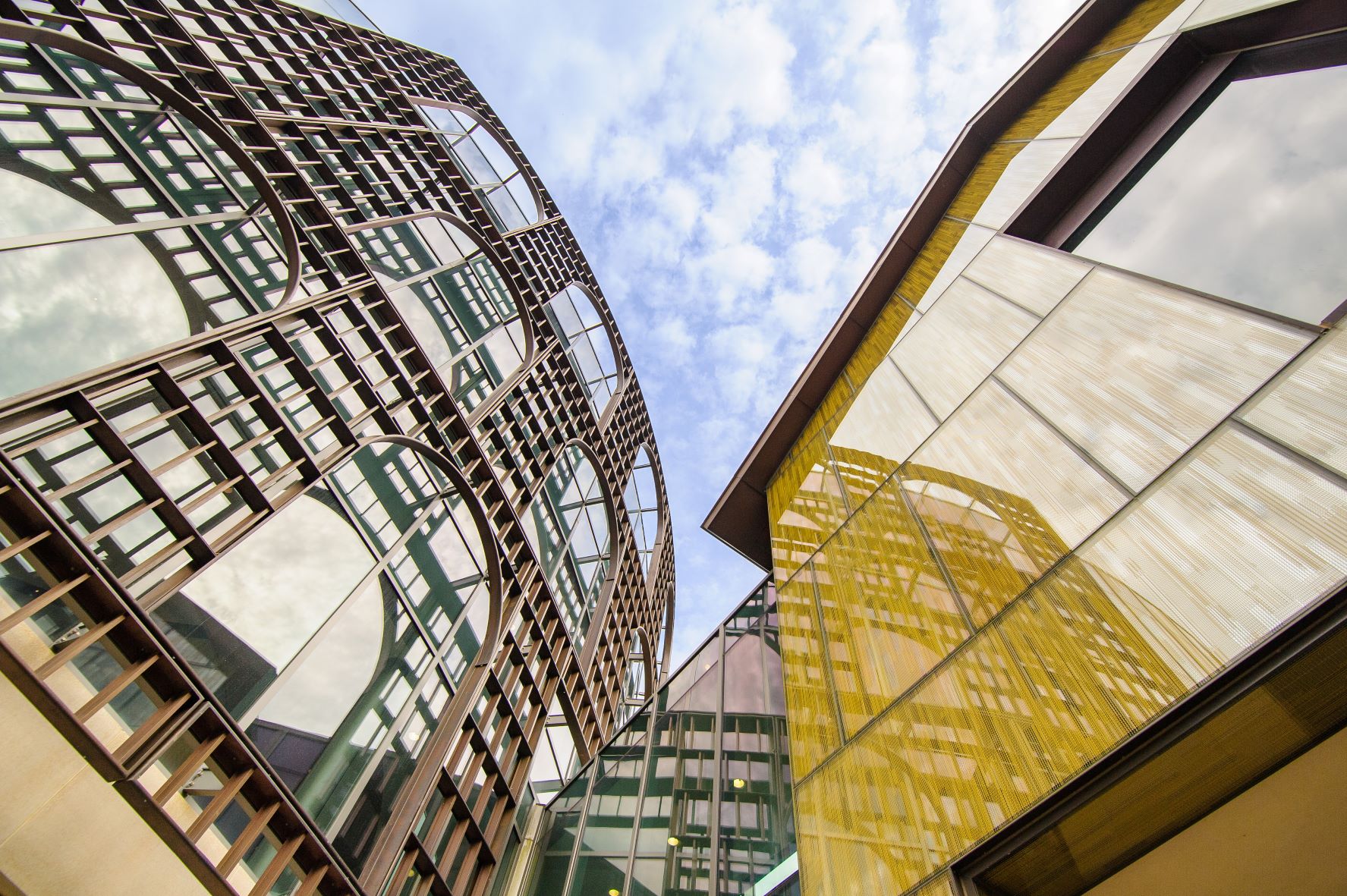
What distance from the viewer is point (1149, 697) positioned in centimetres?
358

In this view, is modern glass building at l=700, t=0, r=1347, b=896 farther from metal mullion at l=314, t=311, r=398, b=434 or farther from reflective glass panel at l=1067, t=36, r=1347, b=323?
metal mullion at l=314, t=311, r=398, b=434

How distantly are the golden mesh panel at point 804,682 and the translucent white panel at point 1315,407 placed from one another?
431cm

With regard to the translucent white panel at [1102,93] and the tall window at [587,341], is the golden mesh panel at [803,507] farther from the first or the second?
the tall window at [587,341]

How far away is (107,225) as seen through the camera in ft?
25.4

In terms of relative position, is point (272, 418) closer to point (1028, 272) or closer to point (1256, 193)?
point (1028, 272)

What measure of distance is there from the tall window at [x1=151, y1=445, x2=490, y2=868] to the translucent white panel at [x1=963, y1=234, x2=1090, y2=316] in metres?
9.41

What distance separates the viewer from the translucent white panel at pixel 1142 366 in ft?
14.1

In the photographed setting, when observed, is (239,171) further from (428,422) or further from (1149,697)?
(1149,697)

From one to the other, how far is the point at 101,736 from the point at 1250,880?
8.72m

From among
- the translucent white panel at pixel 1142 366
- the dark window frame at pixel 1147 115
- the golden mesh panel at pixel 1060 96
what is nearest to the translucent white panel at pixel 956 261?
the dark window frame at pixel 1147 115

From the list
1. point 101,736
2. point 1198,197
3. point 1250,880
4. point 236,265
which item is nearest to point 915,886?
point 1250,880

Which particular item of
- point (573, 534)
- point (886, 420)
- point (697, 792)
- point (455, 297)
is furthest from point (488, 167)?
point (697, 792)

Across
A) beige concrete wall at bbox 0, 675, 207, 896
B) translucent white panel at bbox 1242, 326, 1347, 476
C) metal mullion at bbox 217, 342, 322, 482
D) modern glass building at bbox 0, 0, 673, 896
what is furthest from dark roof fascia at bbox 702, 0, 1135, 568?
beige concrete wall at bbox 0, 675, 207, 896

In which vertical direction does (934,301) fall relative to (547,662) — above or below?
above
